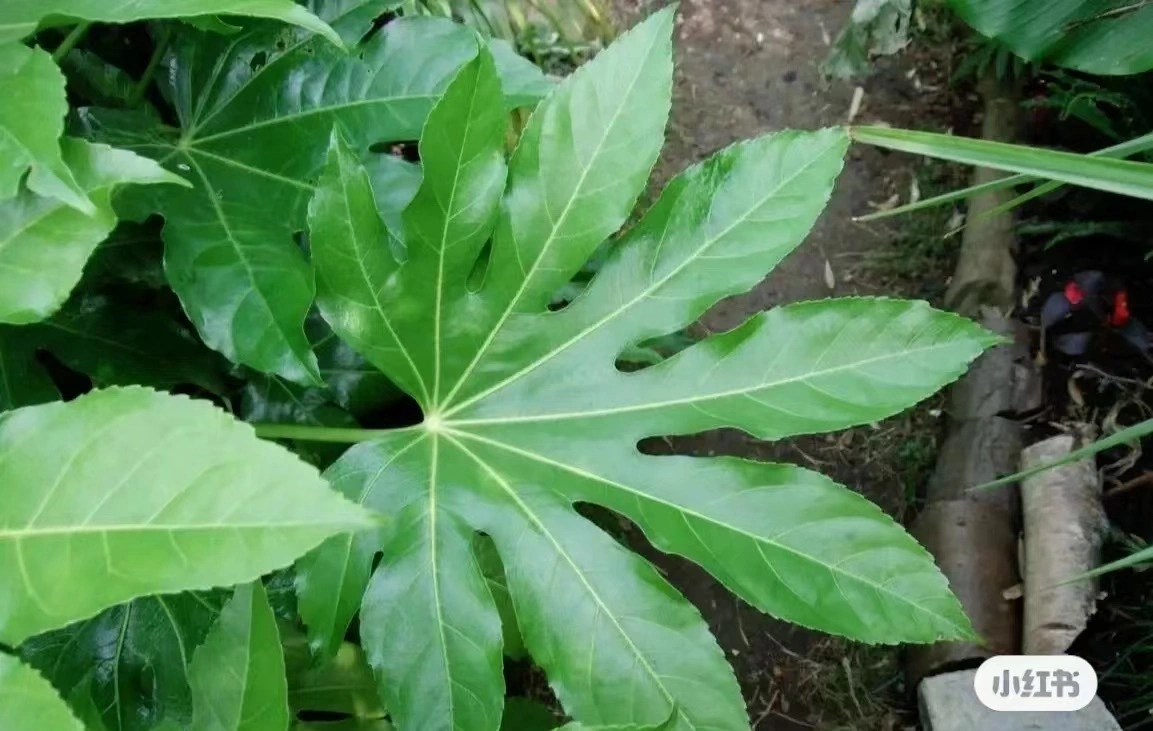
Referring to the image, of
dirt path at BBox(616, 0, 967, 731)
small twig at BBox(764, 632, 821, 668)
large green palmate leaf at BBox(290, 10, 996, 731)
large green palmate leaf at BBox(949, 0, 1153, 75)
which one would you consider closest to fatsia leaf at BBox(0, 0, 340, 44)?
large green palmate leaf at BBox(290, 10, 996, 731)

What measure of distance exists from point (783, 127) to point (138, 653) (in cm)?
169

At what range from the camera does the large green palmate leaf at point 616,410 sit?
0.79m

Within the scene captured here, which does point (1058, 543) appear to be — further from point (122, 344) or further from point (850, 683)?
point (122, 344)

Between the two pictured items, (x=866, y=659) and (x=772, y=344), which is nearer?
(x=772, y=344)

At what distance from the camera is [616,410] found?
88 centimetres

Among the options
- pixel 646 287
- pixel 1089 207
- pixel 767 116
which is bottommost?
pixel 646 287

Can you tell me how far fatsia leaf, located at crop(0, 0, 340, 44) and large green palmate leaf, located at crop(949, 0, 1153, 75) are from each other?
1.15m

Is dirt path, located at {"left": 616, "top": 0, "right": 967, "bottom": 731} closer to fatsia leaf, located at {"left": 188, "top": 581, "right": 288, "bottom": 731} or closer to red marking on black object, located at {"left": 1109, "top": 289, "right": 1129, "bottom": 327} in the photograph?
red marking on black object, located at {"left": 1109, "top": 289, "right": 1129, "bottom": 327}

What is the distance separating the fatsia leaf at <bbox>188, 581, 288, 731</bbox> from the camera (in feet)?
2.00

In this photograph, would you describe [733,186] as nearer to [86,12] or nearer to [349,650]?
[86,12]

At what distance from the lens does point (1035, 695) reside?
146 centimetres

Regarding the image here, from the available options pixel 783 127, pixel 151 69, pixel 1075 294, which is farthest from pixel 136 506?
pixel 783 127

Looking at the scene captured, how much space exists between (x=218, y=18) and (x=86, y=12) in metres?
0.13

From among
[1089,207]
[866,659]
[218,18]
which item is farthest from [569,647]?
[1089,207]
